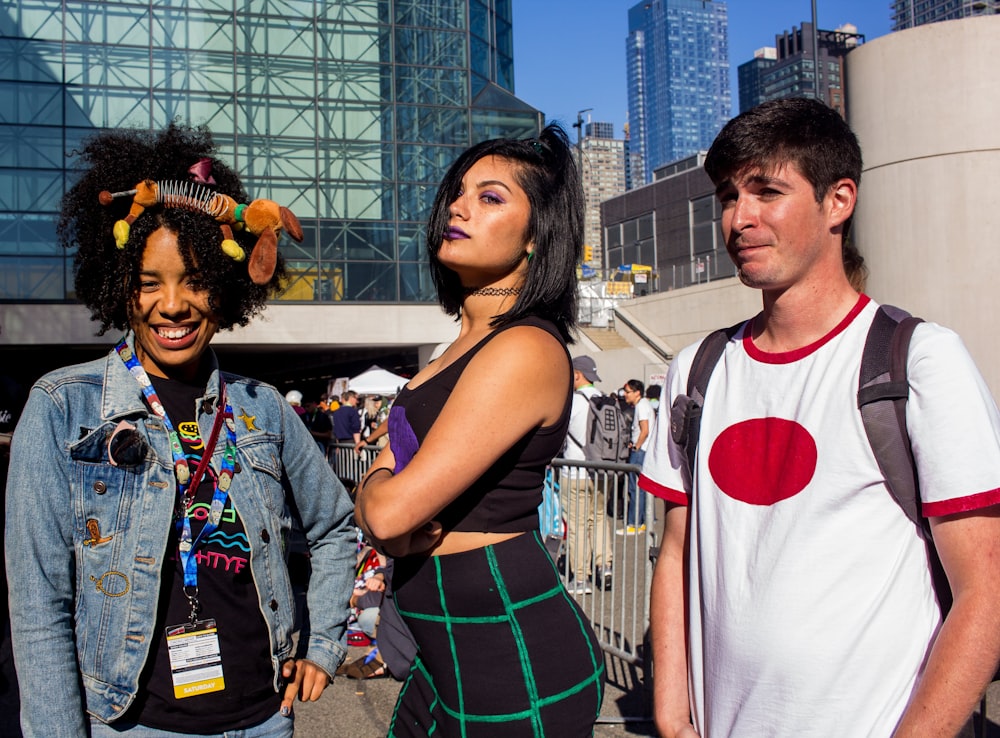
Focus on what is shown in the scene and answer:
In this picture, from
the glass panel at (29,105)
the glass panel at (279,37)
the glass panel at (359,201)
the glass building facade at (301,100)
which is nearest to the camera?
the glass panel at (29,105)

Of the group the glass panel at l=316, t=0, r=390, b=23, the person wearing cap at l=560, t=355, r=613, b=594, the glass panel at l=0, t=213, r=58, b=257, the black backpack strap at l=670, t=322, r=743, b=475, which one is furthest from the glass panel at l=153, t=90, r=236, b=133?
the black backpack strap at l=670, t=322, r=743, b=475

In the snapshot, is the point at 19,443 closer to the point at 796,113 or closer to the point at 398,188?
the point at 796,113

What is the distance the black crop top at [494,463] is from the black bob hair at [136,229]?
0.73 metres

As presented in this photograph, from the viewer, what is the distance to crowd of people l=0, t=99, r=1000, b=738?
188 centimetres

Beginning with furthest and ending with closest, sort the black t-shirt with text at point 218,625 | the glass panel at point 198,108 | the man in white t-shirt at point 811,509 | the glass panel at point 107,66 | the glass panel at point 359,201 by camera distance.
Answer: the glass panel at point 359,201 < the glass panel at point 198,108 < the glass panel at point 107,66 < the black t-shirt with text at point 218,625 < the man in white t-shirt at point 811,509

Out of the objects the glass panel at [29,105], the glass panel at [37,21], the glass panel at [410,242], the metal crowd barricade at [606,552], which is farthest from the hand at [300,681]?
the glass panel at [37,21]

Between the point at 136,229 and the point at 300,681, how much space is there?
134 cm

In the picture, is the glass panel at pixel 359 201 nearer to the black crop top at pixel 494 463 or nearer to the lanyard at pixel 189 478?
the lanyard at pixel 189 478

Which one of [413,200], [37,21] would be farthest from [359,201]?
[37,21]

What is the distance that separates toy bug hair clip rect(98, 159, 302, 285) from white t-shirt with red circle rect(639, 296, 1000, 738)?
1.39 metres

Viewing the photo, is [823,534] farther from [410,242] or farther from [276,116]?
[276,116]

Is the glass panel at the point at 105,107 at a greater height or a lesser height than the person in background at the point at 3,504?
greater

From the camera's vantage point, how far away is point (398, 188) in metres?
37.4

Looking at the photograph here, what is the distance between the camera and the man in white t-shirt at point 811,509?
5.90 feet
